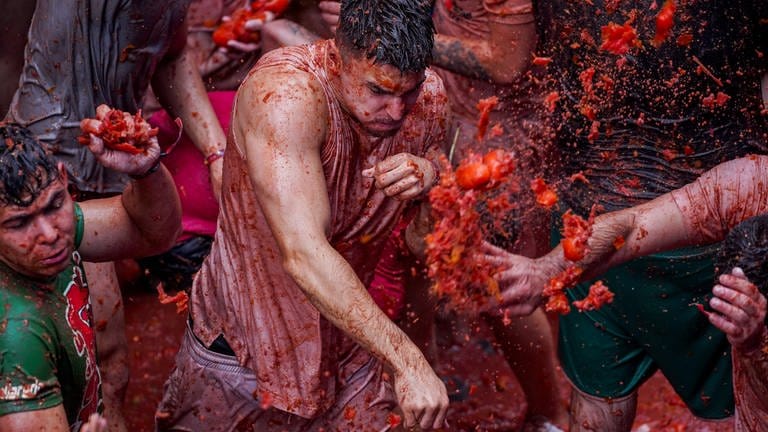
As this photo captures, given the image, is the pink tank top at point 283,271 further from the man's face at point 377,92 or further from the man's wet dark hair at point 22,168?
the man's wet dark hair at point 22,168

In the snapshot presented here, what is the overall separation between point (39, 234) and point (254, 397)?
878 millimetres

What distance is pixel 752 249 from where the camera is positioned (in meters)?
3.90

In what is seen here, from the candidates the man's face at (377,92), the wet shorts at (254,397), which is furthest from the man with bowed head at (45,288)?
the man's face at (377,92)

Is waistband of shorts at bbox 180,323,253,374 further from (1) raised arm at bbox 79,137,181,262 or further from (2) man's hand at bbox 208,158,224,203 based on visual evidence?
(2) man's hand at bbox 208,158,224,203

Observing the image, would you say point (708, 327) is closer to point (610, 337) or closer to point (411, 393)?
point (610, 337)

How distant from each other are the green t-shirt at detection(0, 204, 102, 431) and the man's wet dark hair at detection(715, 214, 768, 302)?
6.61 feet

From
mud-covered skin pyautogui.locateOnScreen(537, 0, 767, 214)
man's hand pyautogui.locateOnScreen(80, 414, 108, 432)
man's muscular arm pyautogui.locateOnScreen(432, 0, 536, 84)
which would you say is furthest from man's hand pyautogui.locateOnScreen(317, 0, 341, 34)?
man's hand pyautogui.locateOnScreen(80, 414, 108, 432)

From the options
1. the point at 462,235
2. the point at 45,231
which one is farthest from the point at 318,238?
the point at 45,231

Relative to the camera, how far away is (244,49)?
6336 millimetres

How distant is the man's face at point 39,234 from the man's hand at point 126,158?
152 mm

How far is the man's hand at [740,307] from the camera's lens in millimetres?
3826

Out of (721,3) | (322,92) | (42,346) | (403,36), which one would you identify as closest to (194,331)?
(42,346)

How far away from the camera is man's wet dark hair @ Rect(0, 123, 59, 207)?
11.5 feet

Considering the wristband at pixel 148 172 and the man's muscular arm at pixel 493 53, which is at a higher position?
the wristband at pixel 148 172
